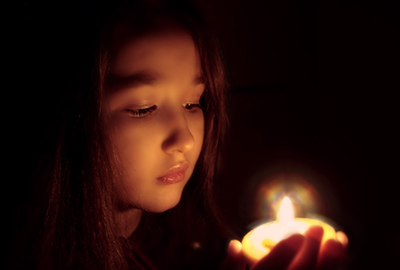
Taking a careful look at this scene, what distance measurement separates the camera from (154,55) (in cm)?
68

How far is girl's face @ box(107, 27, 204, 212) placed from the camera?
0.67 m

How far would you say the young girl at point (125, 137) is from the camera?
0.68m

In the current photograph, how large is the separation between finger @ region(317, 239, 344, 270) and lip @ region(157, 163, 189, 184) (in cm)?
39

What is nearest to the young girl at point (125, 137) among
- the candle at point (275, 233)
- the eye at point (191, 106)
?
the eye at point (191, 106)

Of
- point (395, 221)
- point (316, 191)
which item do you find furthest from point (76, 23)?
point (395, 221)

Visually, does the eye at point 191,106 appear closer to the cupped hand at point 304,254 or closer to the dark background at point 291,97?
the dark background at point 291,97

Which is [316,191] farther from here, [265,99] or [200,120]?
[200,120]

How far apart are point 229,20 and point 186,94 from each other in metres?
0.41

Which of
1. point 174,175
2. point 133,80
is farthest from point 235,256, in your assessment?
point 133,80

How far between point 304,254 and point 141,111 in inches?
17.1

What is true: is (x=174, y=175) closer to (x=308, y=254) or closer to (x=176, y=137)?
(x=176, y=137)

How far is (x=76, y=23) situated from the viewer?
2.26ft

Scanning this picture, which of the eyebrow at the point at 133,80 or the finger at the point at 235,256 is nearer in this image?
the finger at the point at 235,256

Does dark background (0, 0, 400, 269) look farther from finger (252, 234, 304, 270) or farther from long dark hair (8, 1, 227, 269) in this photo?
finger (252, 234, 304, 270)
